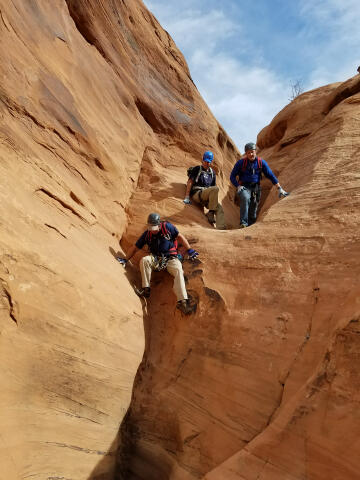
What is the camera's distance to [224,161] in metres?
11.8

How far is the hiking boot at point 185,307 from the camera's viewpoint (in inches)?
225

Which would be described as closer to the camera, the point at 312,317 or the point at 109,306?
the point at 312,317

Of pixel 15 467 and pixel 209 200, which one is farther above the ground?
pixel 209 200

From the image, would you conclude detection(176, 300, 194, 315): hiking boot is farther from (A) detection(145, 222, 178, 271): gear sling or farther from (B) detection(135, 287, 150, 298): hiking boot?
(A) detection(145, 222, 178, 271): gear sling

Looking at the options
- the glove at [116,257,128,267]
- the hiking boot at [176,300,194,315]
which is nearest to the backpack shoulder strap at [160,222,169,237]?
the glove at [116,257,128,267]

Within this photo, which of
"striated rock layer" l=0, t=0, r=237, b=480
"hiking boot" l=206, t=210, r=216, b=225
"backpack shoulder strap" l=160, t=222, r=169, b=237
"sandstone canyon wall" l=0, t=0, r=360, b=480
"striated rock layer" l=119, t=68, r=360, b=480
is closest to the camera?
"striated rock layer" l=119, t=68, r=360, b=480

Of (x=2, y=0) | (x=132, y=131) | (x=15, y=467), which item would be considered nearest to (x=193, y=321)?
(x=15, y=467)

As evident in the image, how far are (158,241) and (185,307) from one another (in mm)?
1444

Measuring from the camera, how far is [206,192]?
8352mm

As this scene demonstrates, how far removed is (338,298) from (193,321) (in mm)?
2121

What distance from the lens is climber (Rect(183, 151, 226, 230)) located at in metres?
8.33

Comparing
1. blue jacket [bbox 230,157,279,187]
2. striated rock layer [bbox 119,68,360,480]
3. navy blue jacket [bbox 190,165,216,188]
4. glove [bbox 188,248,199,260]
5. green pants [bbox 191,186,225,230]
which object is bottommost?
striated rock layer [bbox 119,68,360,480]

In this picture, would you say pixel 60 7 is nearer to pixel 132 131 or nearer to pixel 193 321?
pixel 132 131

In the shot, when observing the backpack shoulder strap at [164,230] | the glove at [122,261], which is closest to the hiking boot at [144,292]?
the glove at [122,261]
